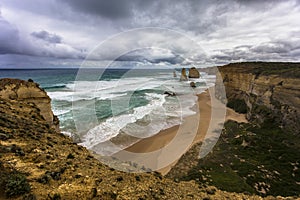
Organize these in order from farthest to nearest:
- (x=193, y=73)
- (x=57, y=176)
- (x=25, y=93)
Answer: (x=193, y=73) → (x=25, y=93) → (x=57, y=176)

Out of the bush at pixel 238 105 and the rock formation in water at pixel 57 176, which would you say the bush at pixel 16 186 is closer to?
the rock formation in water at pixel 57 176

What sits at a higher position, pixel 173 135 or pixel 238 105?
pixel 238 105

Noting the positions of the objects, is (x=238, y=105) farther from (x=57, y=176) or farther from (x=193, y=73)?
(x=193, y=73)

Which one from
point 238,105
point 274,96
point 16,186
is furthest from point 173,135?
point 238,105

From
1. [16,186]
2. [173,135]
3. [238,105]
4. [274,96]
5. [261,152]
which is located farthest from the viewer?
[238,105]

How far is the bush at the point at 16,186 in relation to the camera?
4.30 m

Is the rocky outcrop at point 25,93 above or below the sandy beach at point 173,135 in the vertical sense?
above

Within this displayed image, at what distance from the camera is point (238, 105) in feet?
107

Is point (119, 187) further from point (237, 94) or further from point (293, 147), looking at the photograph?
point (237, 94)

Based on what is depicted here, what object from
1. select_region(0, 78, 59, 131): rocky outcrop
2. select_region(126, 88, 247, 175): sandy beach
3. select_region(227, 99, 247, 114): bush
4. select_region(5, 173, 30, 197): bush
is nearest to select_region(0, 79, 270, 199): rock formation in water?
select_region(5, 173, 30, 197): bush

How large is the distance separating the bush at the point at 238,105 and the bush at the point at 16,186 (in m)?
31.8

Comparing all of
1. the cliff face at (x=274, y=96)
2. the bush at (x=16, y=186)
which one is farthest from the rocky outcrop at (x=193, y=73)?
the bush at (x=16, y=186)

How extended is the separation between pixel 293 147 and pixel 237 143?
4.31m

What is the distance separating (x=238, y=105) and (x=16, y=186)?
34.1m
